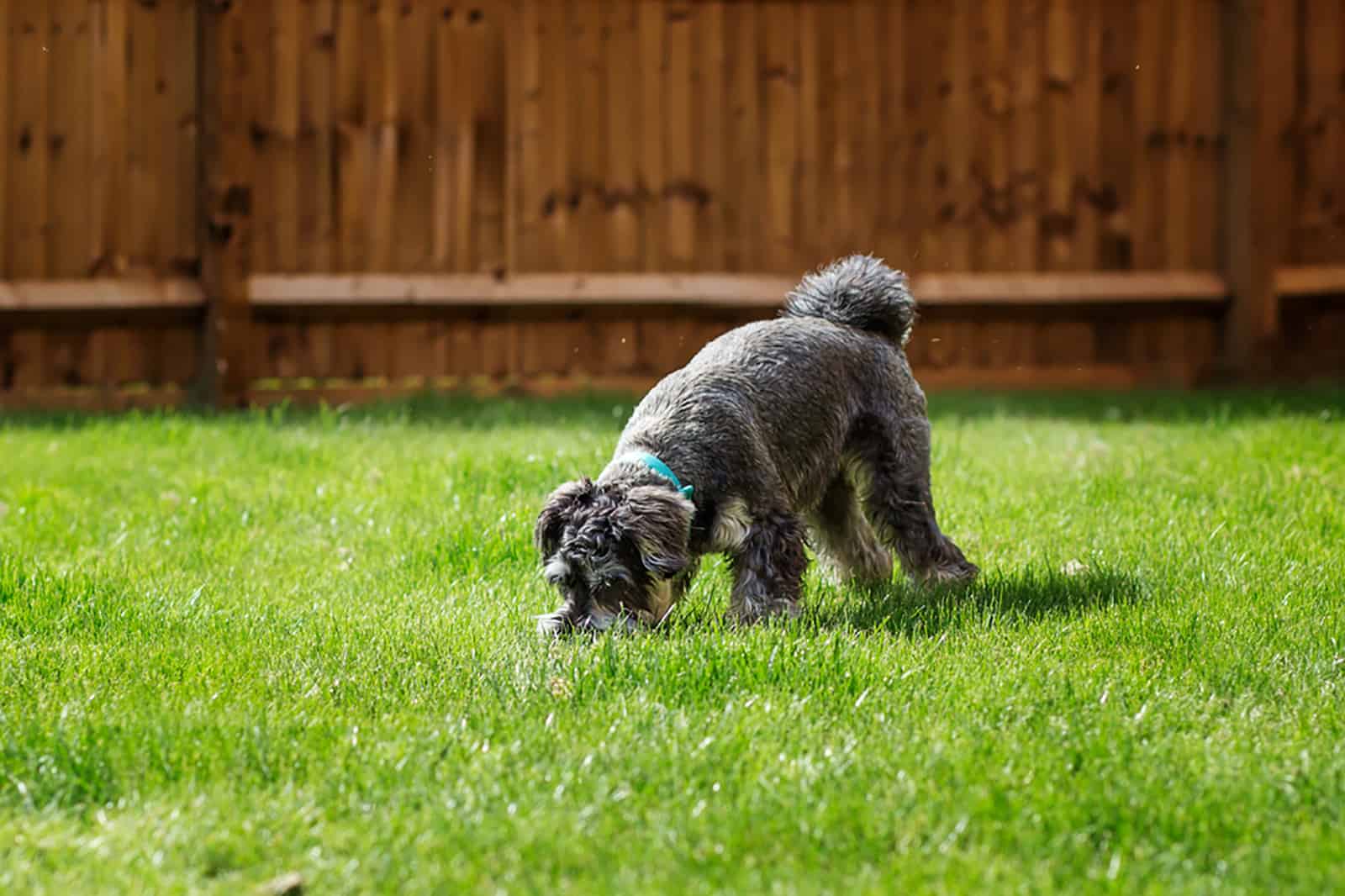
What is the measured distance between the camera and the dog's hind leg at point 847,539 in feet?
19.0

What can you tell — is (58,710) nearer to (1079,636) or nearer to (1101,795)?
(1101,795)

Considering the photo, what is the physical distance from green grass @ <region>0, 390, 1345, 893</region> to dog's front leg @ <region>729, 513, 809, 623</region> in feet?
0.37

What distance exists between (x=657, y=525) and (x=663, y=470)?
29 centimetres

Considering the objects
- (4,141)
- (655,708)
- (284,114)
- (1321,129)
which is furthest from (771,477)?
(1321,129)

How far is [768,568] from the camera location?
4.89 metres

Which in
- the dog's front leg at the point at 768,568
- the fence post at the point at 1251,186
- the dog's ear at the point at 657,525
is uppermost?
the fence post at the point at 1251,186

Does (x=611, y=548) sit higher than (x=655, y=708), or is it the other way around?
(x=611, y=548)

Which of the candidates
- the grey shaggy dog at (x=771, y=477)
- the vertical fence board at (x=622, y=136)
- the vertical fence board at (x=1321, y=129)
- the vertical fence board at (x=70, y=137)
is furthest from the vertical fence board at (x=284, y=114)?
the vertical fence board at (x=1321, y=129)

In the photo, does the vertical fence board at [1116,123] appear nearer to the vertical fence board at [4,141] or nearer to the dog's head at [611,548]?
the vertical fence board at [4,141]

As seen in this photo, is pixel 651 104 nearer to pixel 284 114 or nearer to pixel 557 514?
pixel 284 114

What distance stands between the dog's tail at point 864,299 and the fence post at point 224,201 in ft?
16.7

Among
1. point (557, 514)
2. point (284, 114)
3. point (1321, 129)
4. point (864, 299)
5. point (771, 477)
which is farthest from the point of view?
point (1321, 129)

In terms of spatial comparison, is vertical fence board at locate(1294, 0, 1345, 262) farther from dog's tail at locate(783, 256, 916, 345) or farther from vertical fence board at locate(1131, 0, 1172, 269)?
dog's tail at locate(783, 256, 916, 345)

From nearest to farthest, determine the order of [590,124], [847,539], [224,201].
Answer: [847,539], [224,201], [590,124]
